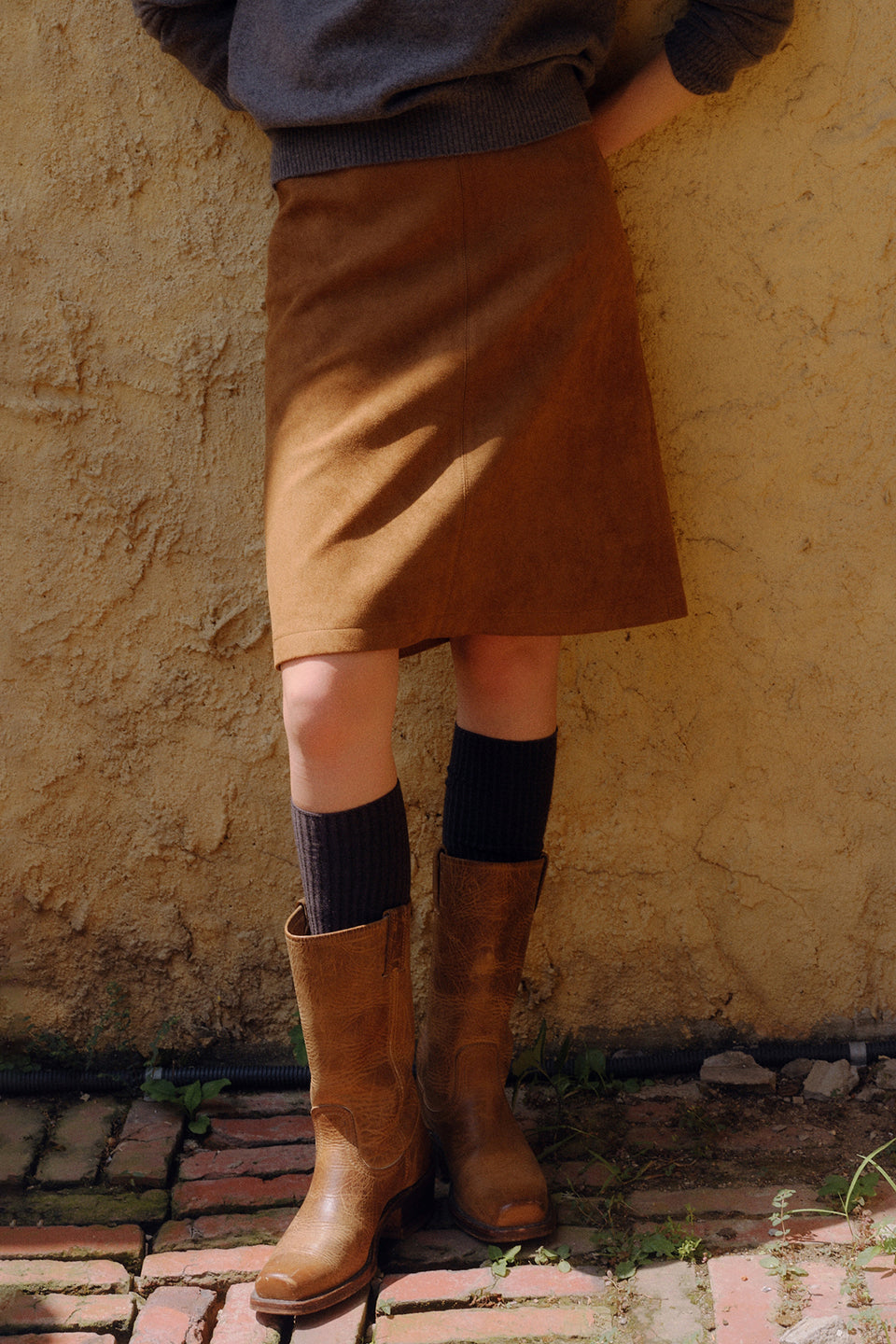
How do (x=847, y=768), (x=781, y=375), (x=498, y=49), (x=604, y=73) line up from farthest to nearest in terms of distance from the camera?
(x=847, y=768) < (x=781, y=375) < (x=604, y=73) < (x=498, y=49)

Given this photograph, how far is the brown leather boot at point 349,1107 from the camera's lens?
1.41 m

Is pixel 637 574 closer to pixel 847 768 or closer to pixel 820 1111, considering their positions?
pixel 847 768

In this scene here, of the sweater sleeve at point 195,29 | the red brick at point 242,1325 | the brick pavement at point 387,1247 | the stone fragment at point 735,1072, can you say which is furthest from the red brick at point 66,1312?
the sweater sleeve at point 195,29

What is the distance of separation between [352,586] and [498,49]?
2.12ft

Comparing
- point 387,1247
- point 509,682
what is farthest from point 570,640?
point 387,1247

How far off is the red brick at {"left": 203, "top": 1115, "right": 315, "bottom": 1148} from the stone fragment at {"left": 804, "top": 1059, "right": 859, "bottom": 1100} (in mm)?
806

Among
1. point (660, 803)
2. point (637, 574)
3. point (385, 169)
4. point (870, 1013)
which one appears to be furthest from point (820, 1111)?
point (385, 169)

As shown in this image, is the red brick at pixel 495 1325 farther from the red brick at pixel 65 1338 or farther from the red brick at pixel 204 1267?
the red brick at pixel 65 1338

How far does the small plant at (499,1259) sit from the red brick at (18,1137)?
0.70m

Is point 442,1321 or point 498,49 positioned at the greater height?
point 498,49

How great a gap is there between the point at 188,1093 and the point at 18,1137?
0.26 metres

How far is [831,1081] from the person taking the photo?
1872mm

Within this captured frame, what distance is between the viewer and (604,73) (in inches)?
65.6

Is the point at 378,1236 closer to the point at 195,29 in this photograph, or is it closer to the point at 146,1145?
the point at 146,1145
